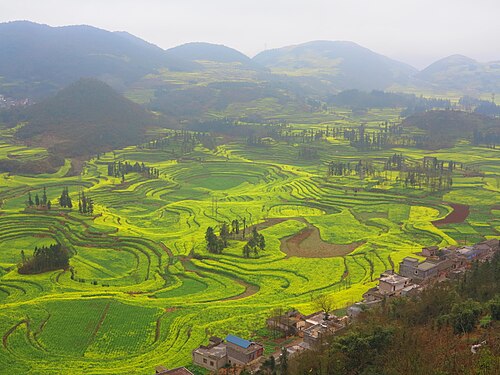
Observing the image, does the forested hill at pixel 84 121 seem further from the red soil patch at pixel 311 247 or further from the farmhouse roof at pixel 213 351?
the farmhouse roof at pixel 213 351

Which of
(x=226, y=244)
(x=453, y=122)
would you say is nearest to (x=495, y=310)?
(x=226, y=244)

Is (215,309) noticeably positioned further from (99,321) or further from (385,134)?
(385,134)

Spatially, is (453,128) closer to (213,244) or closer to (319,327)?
(213,244)

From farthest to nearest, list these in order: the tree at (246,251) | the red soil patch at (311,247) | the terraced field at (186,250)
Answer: the red soil patch at (311,247) → the tree at (246,251) → the terraced field at (186,250)

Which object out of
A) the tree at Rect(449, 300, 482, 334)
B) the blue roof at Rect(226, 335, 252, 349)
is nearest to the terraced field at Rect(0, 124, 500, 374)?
the blue roof at Rect(226, 335, 252, 349)

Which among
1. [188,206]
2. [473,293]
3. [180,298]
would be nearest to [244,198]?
[188,206]

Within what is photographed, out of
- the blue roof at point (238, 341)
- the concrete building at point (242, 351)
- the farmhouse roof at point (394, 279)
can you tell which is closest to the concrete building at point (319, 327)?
the concrete building at point (242, 351)
